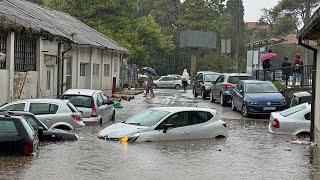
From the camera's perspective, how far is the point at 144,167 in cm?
1358

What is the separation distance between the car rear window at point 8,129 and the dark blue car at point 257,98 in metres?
17.1

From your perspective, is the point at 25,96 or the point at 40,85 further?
the point at 40,85

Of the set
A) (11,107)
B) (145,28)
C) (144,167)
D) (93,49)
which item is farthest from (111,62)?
(144,167)

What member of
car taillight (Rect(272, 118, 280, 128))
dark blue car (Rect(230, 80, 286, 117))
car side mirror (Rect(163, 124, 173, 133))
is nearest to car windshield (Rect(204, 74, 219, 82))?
dark blue car (Rect(230, 80, 286, 117))

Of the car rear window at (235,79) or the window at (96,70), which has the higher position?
the window at (96,70)

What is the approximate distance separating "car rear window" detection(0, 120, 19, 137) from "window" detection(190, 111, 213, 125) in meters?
7.14

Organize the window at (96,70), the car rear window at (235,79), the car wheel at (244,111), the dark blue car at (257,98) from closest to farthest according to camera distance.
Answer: the dark blue car at (257,98)
the car wheel at (244,111)
the car rear window at (235,79)
the window at (96,70)

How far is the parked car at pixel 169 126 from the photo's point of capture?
18.2 metres

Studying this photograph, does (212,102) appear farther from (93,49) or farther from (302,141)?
(302,141)

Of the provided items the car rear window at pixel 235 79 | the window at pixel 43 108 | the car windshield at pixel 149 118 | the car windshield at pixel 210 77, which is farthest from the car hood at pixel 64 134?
the car windshield at pixel 210 77

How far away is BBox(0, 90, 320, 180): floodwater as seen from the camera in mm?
12660

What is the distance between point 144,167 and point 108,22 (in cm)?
4505

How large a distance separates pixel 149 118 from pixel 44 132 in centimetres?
335

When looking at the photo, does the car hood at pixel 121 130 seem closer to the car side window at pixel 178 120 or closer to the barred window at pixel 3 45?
the car side window at pixel 178 120
